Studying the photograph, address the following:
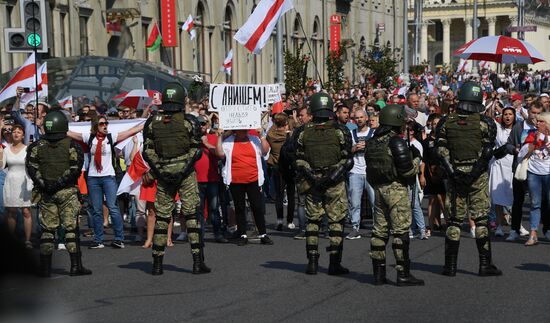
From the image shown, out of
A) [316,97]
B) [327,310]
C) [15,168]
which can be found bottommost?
[327,310]

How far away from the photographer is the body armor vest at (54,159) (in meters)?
9.43

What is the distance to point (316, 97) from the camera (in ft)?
30.4

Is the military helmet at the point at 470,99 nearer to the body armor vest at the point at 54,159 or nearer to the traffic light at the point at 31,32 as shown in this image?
the body armor vest at the point at 54,159

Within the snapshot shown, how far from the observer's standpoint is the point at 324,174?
30.1 ft

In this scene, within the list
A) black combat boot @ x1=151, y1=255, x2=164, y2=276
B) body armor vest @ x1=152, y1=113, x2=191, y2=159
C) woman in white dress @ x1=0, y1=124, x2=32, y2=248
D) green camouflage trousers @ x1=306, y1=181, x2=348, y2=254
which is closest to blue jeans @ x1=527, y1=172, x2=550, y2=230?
green camouflage trousers @ x1=306, y1=181, x2=348, y2=254

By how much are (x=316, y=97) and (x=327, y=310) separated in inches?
102

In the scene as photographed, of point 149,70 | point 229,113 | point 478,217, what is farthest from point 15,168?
point 149,70

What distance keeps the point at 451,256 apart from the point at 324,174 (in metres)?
1.43

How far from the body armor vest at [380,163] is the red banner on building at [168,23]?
1113 inches

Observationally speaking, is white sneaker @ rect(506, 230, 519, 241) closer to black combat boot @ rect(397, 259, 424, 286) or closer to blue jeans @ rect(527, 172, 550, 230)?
blue jeans @ rect(527, 172, 550, 230)

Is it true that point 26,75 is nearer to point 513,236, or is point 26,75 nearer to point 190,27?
point 513,236

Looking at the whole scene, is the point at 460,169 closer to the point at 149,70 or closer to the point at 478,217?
the point at 478,217

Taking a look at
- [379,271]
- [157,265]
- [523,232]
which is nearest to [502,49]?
[523,232]

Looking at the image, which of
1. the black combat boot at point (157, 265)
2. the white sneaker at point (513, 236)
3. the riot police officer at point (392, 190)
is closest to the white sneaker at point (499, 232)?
the white sneaker at point (513, 236)
